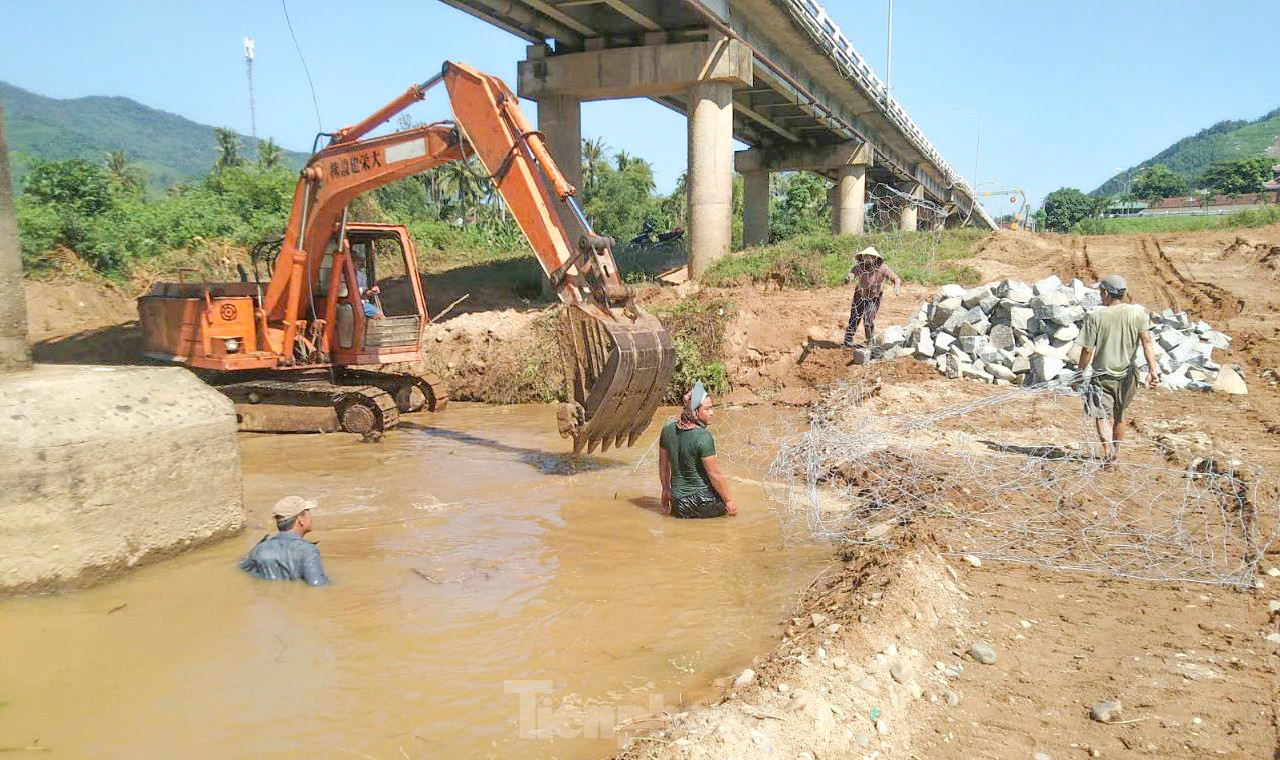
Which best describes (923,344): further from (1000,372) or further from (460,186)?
(460,186)

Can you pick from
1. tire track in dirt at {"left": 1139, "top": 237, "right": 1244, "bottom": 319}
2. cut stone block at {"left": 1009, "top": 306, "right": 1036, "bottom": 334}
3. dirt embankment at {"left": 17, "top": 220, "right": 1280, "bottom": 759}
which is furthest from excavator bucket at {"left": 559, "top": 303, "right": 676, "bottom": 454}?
tire track in dirt at {"left": 1139, "top": 237, "right": 1244, "bottom": 319}

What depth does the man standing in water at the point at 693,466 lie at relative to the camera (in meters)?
6.75

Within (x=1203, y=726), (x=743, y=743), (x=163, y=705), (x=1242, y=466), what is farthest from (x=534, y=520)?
(x=1242, y=466)

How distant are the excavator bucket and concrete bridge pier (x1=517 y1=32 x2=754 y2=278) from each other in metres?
10.3

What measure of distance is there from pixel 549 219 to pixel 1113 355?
5.35 meters

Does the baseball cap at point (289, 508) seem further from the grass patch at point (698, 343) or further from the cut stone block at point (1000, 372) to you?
the cut stone block at point (1000, 372)

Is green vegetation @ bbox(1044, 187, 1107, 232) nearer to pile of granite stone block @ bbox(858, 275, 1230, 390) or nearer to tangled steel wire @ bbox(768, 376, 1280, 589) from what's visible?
pile of granite stone block @ bbox(858, 275, 1230, 390)

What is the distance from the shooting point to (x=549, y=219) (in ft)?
26.3

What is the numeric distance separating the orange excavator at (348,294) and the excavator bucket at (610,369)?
0.08 meters

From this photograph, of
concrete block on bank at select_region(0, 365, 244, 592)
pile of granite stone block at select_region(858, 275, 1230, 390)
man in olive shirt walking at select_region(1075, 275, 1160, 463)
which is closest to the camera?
concrete block on bank at select_region(0, 365, 244, 592)

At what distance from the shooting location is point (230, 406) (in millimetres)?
6355

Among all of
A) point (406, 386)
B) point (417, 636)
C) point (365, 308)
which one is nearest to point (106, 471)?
point (417, 636)

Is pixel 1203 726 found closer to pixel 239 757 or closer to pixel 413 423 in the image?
pixel 239 757

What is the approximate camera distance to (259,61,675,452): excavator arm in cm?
727
